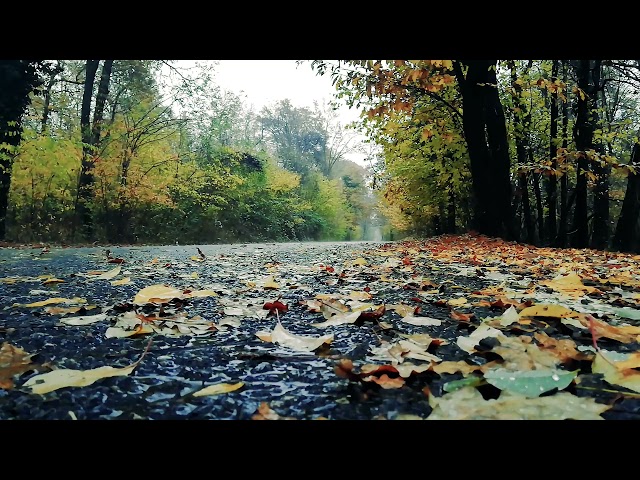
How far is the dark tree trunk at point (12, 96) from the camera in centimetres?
Answer: 913

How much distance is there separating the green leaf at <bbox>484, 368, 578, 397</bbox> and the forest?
12.7 feet

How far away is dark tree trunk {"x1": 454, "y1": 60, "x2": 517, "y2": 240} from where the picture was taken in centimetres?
738

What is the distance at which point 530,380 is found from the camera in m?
0.79

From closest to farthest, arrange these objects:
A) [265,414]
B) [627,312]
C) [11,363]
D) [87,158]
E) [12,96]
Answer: [265,414]
[11,363]
[627,312]
[12,96]
[87,158]

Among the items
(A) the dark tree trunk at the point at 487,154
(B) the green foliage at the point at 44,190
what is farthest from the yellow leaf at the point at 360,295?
(B) the green foliage at the point at 44,190

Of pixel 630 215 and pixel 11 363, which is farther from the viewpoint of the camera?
pixel 630 215

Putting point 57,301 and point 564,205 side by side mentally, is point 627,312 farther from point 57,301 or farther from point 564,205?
point 564,205

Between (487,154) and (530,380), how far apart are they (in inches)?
293

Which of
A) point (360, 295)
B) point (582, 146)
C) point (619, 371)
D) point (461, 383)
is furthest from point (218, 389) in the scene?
point (582, 146)

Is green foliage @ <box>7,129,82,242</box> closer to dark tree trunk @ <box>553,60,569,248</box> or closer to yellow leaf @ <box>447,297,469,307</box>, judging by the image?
dark tree trunk @ <box>553,60,569,248</box>

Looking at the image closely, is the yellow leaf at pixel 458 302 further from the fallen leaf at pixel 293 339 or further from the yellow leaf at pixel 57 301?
the yellow leaf at pixel 57 301

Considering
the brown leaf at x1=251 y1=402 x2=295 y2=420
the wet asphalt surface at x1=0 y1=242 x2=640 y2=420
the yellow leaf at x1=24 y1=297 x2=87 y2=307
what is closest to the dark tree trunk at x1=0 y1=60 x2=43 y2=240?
the yellow leaf at x1=24 y1=297 x2=87 y2=307

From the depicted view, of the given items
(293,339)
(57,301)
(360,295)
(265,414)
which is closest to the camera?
(265,414)
